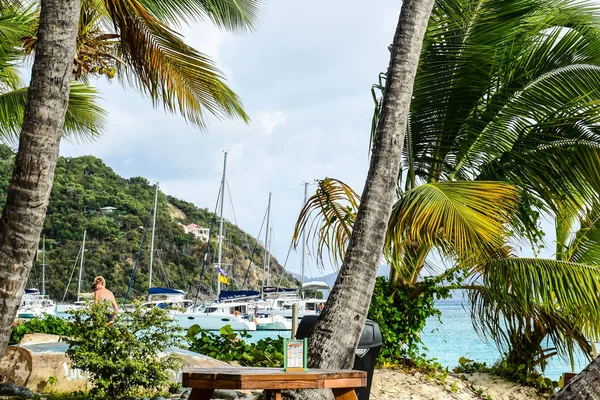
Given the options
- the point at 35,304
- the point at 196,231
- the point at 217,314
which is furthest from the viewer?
the point at 196,231

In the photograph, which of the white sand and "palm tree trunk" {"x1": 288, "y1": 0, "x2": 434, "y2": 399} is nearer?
"palm tree trunk" {"x1": 288, "y1": 0, "x2": 434, "y2": 399}

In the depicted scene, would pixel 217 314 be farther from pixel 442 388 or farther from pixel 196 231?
pixel 442 388

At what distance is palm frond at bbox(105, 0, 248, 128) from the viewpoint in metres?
7.40

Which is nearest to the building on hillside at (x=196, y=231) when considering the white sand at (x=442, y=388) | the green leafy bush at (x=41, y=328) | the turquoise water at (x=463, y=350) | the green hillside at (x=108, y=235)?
the green hillside at (x=108, y=235)

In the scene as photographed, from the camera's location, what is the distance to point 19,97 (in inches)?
487

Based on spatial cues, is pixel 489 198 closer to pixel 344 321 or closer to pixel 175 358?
pixel 344 321

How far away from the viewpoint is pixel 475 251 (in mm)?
6586

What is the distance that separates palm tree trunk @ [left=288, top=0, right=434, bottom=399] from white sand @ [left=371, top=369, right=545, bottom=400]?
323cm

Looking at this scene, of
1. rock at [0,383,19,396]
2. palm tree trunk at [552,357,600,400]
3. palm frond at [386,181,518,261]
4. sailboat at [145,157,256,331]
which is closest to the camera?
palm tree trunk at [552,357,600,400]

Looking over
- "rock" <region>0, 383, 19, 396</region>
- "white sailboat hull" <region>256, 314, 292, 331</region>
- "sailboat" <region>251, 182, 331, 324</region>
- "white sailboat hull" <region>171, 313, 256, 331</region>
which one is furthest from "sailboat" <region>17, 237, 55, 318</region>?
"rock" <region>0, 383, 19, 396</region>

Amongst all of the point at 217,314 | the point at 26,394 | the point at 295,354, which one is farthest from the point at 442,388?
the point at 217,314

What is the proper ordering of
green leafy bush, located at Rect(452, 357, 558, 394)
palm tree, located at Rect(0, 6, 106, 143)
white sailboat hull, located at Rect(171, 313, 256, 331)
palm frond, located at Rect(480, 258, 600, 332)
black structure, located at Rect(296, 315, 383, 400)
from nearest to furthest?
black structure, located at Rect(296, 315, 383, 400), palm frond, located at Rect(480, 258, 600, 332), green leafy bush, located at Rect(452, 357, 558, 394), palm tree, located at Rect(0, 6, 106, 143), white sailboat hull, located at Rect(171, 313, 256, 331)

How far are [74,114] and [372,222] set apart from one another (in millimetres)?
9356

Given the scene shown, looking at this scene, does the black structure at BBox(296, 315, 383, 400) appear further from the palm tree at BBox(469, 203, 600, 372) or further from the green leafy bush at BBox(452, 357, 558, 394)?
the green leafy bush at BBox(452, 357, 558, 394)
